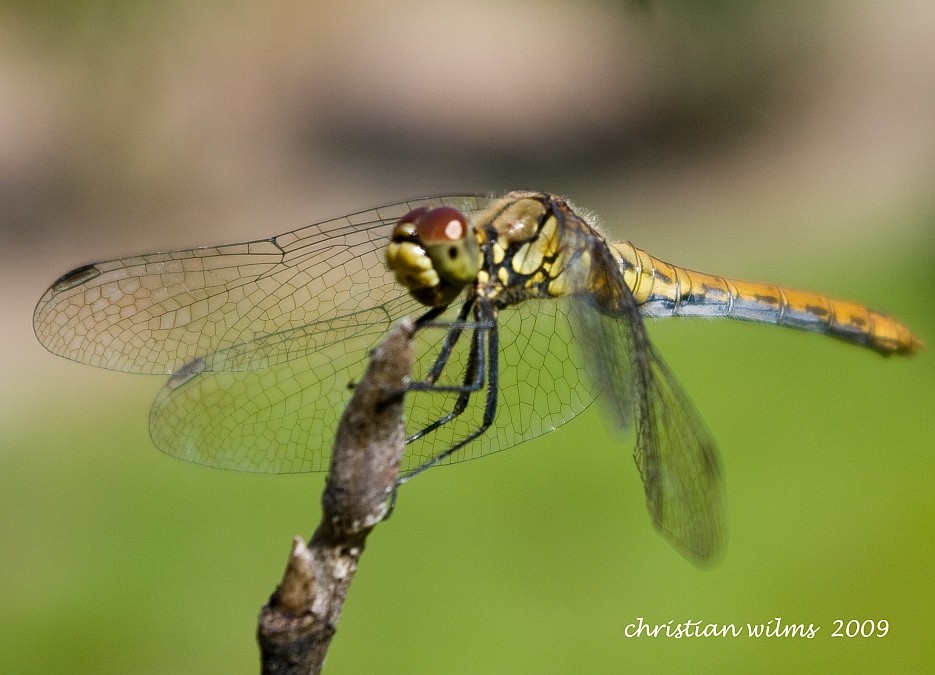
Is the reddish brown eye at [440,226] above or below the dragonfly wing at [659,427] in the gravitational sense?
above

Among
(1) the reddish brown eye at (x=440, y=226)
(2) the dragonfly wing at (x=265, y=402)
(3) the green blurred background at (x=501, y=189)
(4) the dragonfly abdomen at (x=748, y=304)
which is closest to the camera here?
(1) the reddish brown eye at (x=440, y=226)

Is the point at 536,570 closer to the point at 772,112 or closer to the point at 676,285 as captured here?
the point at 676,285

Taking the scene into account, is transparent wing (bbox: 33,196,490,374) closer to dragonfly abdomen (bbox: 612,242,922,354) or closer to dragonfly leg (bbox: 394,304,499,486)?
dragonfly leg (bbox: 394,304,499,486)

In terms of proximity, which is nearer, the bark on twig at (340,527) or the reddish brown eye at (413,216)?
the bark on twig at (340,527)

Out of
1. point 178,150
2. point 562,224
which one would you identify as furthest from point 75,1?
point 562,224

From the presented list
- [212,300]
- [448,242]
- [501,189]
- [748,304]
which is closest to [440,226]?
[448,242]

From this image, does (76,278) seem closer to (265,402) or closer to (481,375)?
(265,402)

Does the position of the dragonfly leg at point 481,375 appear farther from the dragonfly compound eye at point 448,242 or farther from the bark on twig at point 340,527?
the bark on twig at point 340,527

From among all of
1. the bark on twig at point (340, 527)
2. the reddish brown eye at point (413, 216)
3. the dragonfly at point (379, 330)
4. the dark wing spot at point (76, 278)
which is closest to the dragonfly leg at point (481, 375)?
the dragonfly at point (379, 330)
